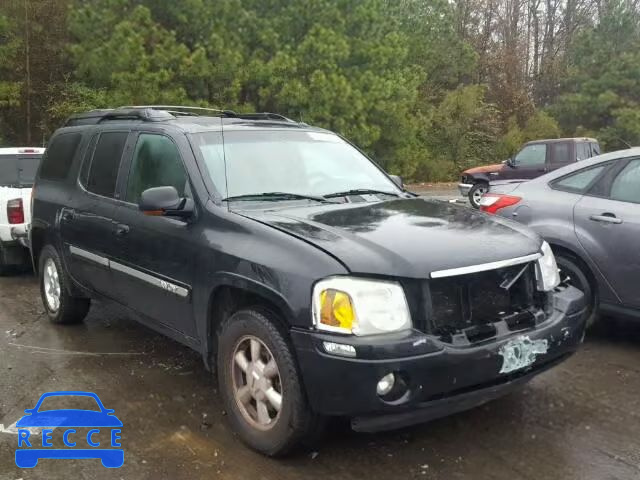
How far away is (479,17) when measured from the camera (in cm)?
3738

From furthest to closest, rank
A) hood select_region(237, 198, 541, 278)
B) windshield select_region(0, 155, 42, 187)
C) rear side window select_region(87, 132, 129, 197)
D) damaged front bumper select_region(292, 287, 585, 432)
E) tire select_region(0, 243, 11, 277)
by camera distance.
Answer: windshield select_region(0, 155, 42, 187)
tire select_region(0, 243, 11, 277)
rear side window select_region(87, 132, 129, 197)
hood select_region(237, 198, 541, 278)
damaged front bumper select_region(292, 287, 585, 432)

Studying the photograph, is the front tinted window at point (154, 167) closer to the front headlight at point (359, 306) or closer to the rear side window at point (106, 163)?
the rear side window at point (106, 163)

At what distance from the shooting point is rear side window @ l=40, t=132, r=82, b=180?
5641mm

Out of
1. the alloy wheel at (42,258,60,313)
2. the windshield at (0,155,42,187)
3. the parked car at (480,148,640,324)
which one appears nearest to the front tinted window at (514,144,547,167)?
the parked car at (480,148,640,324)

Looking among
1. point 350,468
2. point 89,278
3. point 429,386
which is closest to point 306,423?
point 350,468

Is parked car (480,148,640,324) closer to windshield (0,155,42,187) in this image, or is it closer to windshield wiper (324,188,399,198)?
windshield wiper (324,188,399,198)

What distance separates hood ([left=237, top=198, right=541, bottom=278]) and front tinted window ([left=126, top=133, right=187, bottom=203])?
73cm

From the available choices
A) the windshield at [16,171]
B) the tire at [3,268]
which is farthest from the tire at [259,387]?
the windshield at [16,171]

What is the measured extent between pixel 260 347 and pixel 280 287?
1.30 ft

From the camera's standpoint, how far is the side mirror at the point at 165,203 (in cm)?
383

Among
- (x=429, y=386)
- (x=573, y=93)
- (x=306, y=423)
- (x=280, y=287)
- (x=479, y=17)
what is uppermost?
(x=479, y=17)

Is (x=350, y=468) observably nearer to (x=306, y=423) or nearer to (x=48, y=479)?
(x=306, y=423)

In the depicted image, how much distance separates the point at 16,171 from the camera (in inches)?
Answer: 342

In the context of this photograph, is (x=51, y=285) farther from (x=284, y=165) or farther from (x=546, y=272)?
(x=546, y=272)
